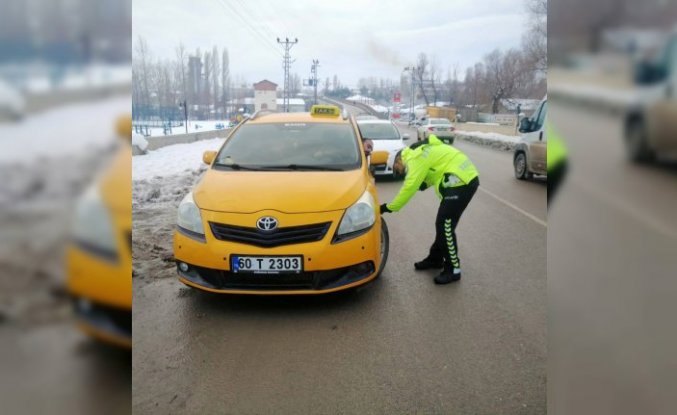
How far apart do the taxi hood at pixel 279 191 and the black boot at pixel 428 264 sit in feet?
Result: 3.09

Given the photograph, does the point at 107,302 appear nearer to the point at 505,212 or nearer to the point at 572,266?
the point at 572,266

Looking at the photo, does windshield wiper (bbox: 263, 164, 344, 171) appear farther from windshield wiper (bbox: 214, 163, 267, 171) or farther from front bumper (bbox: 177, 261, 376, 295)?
front bumper (bbox: 177, 261, 376, 295)

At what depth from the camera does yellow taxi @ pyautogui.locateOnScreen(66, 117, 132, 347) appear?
0.51 metres

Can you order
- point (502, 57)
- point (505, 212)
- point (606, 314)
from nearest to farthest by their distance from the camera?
point (606, 314)
point (502, 57)
point (505, 212)

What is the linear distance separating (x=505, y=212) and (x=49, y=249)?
567cm

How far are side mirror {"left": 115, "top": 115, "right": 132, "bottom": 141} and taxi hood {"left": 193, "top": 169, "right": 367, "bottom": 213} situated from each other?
6.75 feet

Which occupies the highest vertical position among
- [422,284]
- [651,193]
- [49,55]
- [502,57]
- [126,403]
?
[502,57]

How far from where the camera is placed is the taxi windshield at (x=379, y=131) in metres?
9.73

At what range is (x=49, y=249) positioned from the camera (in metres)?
0.51

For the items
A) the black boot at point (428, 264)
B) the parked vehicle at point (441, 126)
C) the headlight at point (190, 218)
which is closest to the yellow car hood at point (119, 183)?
the headlight at point (190, 218)

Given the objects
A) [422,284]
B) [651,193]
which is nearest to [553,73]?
[651,193]

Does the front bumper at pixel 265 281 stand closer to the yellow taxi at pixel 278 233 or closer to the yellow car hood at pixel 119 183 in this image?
the yellow taxi at pixel 278 233

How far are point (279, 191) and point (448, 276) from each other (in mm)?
1443

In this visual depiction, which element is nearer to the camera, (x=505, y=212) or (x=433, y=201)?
(x=505, y=212)
